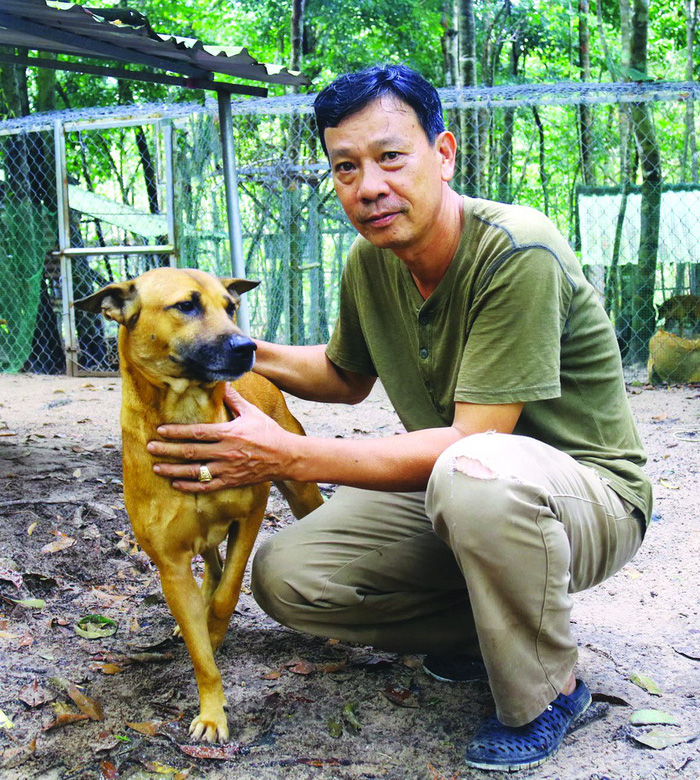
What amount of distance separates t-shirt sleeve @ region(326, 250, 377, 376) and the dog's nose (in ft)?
1.82

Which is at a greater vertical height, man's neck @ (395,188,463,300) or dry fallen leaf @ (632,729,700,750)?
man's neck @ (395,188,463,300)

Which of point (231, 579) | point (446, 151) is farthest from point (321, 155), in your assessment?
point (231, 579)

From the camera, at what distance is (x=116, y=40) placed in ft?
14.1

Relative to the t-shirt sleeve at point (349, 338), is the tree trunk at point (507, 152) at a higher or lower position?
higher

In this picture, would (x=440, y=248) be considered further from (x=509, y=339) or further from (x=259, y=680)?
(x=259, y=680)

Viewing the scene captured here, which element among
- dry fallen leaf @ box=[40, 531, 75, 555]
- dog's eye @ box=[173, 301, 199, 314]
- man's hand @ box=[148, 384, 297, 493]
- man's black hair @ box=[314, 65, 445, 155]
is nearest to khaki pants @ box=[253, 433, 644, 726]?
man's hand @ box=[148, 384, 297, 493]

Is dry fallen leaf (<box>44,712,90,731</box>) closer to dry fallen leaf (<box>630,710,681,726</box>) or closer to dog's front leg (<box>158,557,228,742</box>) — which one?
dog's front leg (<box>158,557,228,742</box>)

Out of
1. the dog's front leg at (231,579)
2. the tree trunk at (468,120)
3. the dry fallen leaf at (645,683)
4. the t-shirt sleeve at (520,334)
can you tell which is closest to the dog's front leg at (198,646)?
the dog's front leg at (231,579)

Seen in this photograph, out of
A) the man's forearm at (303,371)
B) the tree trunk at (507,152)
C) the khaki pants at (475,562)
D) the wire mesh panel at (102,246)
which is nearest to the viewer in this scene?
the khaki pants at (475,562)

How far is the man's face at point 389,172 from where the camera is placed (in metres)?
2.41

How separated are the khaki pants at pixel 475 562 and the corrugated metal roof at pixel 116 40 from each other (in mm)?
2529

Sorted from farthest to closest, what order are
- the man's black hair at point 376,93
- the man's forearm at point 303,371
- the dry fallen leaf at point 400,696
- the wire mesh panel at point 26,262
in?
the wire mesh panel at point 26,262 → the man's forearm at point 303,371 → the dry fallen leaf at point 400,696 → the man's black hair at point 376,93

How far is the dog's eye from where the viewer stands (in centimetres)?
Answer: 264

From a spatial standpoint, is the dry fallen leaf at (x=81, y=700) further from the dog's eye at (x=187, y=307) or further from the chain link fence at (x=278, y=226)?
the chain link fence at (x=278, y=226)
